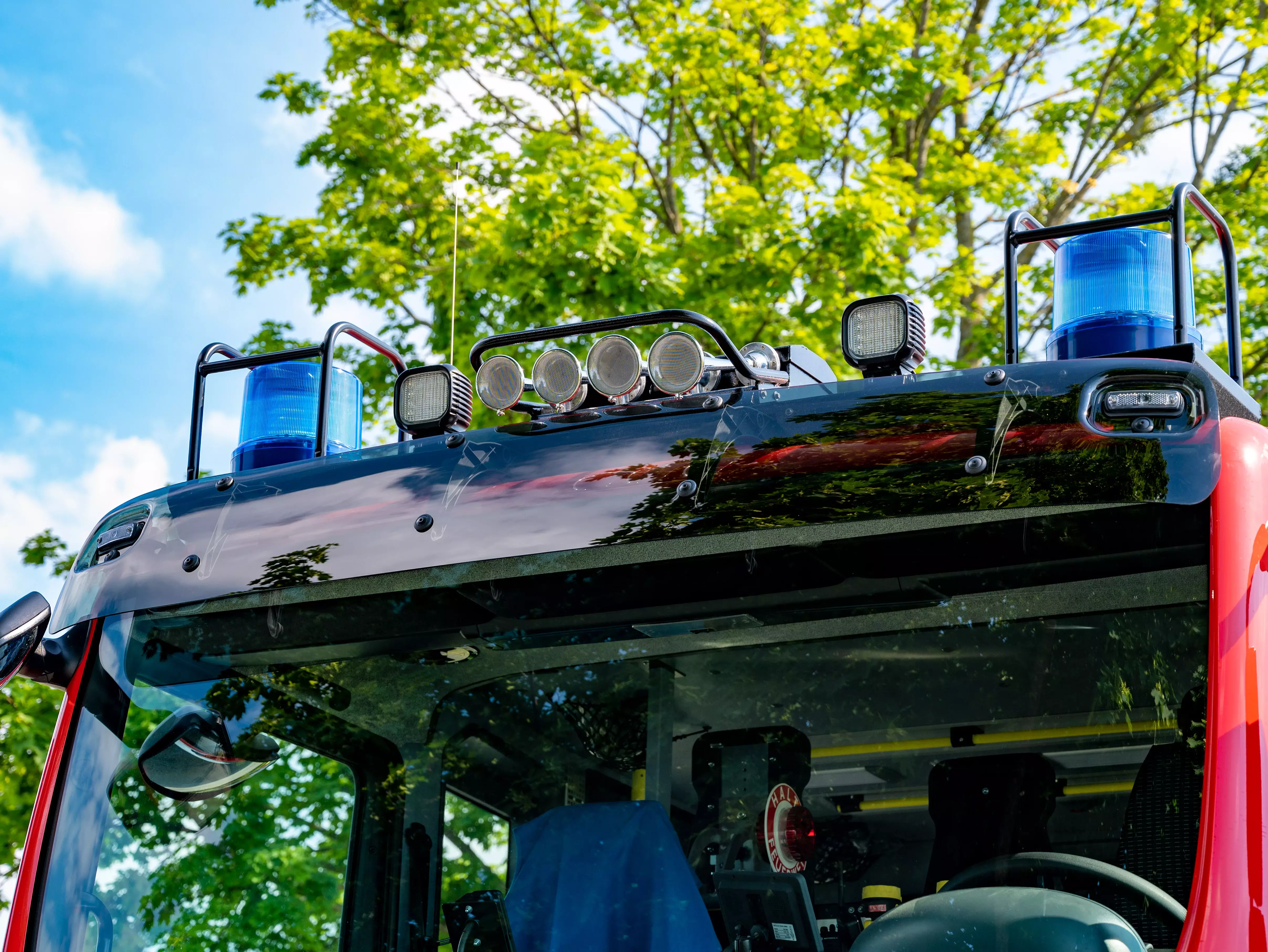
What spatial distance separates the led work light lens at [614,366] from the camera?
2688 mm

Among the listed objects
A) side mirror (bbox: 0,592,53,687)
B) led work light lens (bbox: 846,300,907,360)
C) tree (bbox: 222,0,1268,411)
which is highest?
tree (bbox: 222,0,1268,411)

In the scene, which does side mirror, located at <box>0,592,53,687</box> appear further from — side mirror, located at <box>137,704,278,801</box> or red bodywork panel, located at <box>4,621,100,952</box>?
side mirror, located at <box>137,704,278,801</box>

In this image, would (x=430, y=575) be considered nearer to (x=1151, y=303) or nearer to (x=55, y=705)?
(x=1151, y=303)

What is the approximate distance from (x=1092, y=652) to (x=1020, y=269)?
31.3 feet

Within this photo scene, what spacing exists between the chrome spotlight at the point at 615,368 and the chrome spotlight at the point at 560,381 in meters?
0.03

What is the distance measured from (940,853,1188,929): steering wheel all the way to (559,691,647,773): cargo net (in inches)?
26.4

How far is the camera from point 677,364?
266cm

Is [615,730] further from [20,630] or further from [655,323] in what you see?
[20,630]

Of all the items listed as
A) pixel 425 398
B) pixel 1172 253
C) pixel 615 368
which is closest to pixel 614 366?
pixel 615 368

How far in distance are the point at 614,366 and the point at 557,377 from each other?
0.42 ft

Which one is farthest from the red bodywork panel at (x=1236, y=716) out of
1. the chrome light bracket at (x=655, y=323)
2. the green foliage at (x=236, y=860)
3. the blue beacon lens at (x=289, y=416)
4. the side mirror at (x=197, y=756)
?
the blue beacon lens at (x=289, y=416)

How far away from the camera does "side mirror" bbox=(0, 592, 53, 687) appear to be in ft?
8.86

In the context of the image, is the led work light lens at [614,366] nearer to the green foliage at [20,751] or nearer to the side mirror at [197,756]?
the side mirror at [197,756]

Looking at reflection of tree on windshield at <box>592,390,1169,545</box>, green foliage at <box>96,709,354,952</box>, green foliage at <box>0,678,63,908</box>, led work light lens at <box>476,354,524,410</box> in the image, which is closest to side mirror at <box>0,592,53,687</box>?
green foliage at <box>96,709,354,952</box>
